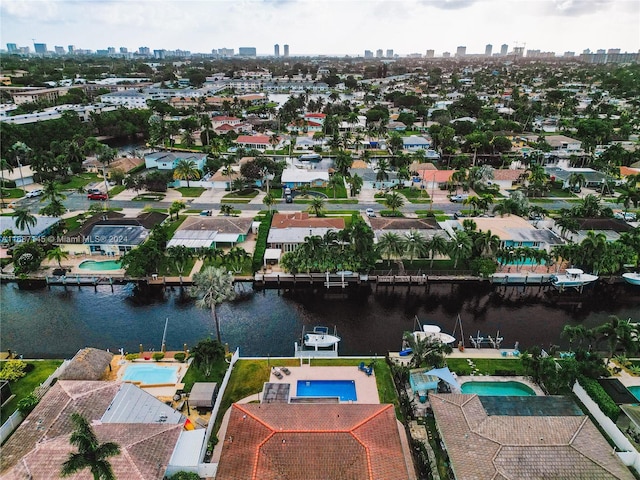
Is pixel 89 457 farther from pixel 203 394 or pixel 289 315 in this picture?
pixel 289 315

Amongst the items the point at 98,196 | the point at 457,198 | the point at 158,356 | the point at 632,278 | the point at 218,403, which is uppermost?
the point at 457,198

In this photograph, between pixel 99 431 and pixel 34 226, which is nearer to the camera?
pixel 99 431

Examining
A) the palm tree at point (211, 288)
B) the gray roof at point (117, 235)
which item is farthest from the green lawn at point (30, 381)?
the gray roof at point (117, 235)

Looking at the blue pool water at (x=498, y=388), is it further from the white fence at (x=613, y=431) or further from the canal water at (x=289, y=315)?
the canal water at (x=289, y=315)

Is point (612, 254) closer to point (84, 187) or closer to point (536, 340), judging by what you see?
point (536, 340)

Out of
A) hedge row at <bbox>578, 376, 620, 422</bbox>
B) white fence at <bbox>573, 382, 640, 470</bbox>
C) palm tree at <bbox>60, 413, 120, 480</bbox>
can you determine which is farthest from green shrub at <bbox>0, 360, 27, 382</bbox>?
hedge row at <bbox>578, 376, 620, 422</bbox>

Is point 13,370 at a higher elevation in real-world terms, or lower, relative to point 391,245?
lower

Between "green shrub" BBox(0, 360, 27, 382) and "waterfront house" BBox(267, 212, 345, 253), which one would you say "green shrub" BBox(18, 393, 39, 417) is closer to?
"green shrub" BBox(0, 360, 27, 382)

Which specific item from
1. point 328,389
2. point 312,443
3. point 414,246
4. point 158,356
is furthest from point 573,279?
point 158,356
